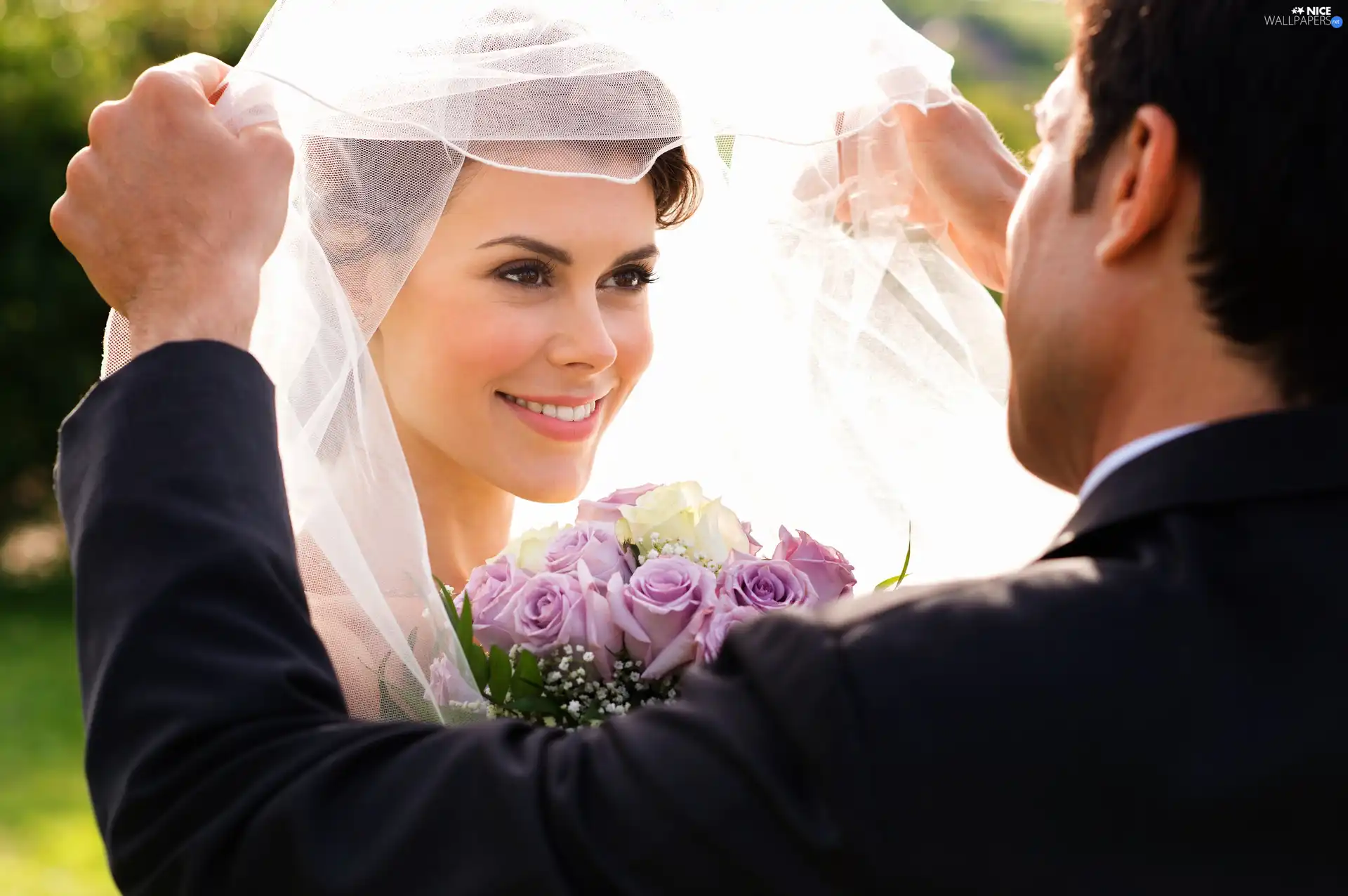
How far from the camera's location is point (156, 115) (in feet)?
6.04

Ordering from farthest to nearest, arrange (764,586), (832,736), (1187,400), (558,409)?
(558,409) < (764,586) < (1187,400) < (832,736)

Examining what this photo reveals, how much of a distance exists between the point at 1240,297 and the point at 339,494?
1173 millimetres

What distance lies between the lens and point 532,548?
2.24 m

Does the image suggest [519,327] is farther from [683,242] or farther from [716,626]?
[716,626]

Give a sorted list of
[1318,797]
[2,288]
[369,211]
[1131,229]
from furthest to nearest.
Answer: [2,288]
[369,211]
[1131,229]
[1318,797]

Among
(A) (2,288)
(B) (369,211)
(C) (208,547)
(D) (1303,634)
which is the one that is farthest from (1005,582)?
(A) (2,288)

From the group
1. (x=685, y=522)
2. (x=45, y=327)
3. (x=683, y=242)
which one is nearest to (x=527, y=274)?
(x=683, y=242)

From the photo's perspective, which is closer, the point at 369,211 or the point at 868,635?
the point at 868,635

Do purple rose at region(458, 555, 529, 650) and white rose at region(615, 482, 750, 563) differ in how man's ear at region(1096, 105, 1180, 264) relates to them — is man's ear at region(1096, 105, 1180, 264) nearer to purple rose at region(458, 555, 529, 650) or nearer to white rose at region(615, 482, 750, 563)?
white rose at region(615, 482, 750, 563)

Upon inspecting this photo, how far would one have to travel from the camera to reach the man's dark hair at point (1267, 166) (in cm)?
158

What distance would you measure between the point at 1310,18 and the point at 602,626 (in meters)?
1.16

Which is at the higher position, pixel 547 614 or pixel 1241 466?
pixel 1241 466

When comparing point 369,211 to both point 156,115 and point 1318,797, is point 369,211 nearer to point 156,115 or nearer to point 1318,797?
point 156,115

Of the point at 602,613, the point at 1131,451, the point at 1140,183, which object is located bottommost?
the point at 602,613
